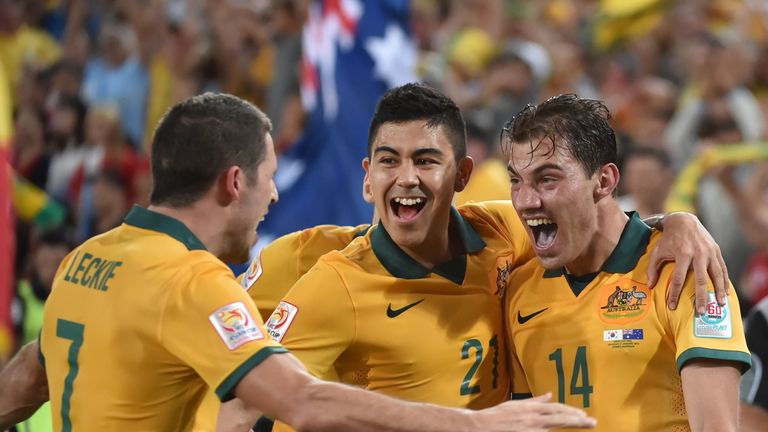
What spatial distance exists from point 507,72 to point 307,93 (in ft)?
5.19

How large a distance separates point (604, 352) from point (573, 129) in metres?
0.72

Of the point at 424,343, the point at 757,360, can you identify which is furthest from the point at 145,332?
the point at 757,360

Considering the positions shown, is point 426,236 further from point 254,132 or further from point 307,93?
point 307,93

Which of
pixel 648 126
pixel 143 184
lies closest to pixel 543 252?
pixel 648 126

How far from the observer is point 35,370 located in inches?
157

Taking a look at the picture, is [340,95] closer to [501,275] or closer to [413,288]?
[501,275]

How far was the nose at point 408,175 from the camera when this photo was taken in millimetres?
4047

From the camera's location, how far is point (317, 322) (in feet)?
12.6

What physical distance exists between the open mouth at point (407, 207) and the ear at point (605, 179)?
590 mm

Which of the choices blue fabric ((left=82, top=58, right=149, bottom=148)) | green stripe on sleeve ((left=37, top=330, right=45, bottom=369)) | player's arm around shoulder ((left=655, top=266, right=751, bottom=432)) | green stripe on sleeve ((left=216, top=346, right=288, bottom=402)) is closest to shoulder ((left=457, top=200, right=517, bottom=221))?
player's arm around shoulder ((left=655, top=266, right=751, bottom=432))

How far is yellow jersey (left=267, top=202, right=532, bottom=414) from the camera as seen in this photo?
3887 mm

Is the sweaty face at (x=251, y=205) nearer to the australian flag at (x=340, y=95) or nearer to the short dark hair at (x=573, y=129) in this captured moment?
the short dark hair at (x=573, y=129)

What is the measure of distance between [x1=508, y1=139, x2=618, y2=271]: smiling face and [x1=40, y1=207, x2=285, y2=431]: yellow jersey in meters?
1.02

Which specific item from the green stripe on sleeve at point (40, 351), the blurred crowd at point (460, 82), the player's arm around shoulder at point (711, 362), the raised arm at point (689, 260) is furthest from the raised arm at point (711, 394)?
the blurred crowd at point (460, 82)
